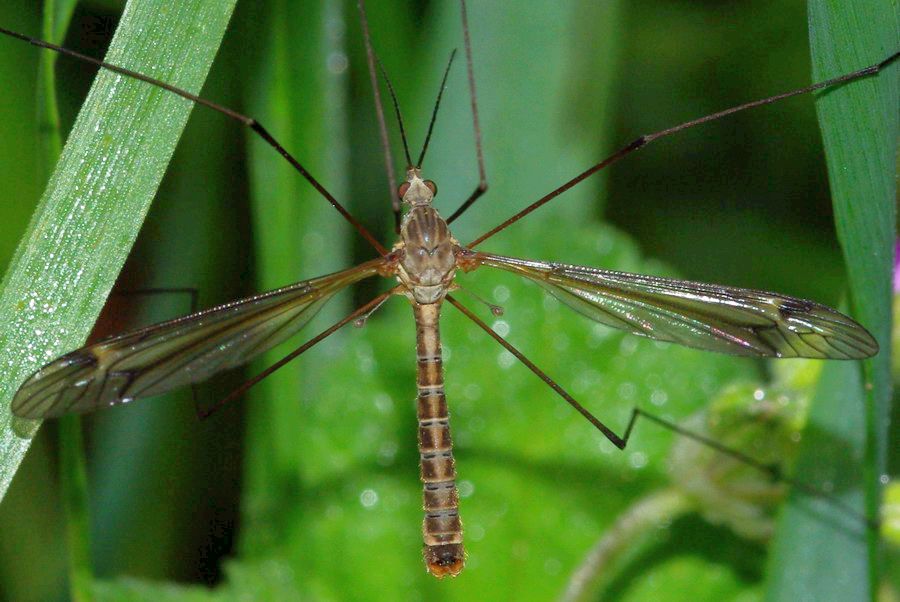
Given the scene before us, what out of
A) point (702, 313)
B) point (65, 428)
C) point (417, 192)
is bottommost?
point (65, 428)

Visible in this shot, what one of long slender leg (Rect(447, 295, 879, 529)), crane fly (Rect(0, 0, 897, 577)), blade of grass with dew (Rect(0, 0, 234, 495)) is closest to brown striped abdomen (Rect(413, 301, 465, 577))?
crane fly (Rect(0, 0, 897, 577))

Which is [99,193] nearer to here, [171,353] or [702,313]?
[171,353]

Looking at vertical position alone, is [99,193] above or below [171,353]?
above

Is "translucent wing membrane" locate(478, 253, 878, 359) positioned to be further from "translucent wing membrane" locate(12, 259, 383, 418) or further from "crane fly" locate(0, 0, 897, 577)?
"translucent wing membrane" locate(12, 259, 383, 418)

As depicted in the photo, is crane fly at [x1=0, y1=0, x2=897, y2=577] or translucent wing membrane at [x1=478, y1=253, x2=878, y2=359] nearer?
crane fly at [x1=0, y1=0, x2=897, y2=577]

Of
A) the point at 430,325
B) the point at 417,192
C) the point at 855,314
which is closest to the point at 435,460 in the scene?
the point at 430,325

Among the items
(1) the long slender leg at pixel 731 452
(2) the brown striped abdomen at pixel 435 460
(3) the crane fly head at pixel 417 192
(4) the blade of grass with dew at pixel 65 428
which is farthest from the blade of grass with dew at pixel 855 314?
(4) the blade of grass with dew at pixel 65 428
